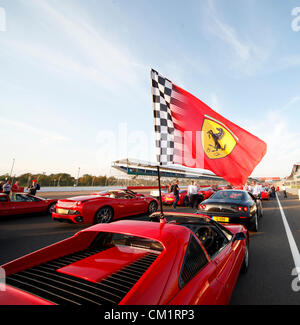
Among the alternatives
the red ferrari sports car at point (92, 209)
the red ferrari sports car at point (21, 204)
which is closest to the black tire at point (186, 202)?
the red ferrari sports car at point (92, 209)

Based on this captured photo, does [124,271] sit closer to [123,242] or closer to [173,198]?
[123,242]

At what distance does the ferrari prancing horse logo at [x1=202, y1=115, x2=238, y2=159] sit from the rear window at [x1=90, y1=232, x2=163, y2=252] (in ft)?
7.55

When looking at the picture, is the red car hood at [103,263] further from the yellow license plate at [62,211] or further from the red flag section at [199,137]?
the yellow license plate at [62,211]

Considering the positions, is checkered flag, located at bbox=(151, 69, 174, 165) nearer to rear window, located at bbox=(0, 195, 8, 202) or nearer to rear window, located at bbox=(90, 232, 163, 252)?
rear window, located at bbox=(90, 232, 163, 252)

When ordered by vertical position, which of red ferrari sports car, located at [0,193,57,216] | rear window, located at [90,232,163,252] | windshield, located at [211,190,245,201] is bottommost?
red ferrari sports car, located at [0,193,57,216]

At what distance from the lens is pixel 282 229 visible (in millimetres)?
5730

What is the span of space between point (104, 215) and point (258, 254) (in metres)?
4.34

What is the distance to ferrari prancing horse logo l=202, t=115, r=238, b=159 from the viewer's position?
378 centimetres

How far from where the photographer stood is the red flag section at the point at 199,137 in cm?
367

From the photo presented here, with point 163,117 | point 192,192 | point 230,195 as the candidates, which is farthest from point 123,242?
point 192,192

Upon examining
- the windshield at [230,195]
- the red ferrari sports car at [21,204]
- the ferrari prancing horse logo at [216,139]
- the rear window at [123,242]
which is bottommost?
the red ferrari sports car at [21,204]

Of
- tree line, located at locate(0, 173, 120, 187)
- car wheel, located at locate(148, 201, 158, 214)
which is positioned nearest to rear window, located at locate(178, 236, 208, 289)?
car wheel, located at locate(148, 201, 158, 214)

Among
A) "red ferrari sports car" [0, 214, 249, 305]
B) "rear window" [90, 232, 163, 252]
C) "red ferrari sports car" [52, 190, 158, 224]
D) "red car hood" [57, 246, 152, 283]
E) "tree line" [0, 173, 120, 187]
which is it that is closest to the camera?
"red ferrari sports car" [0, 214, 249, 305]
